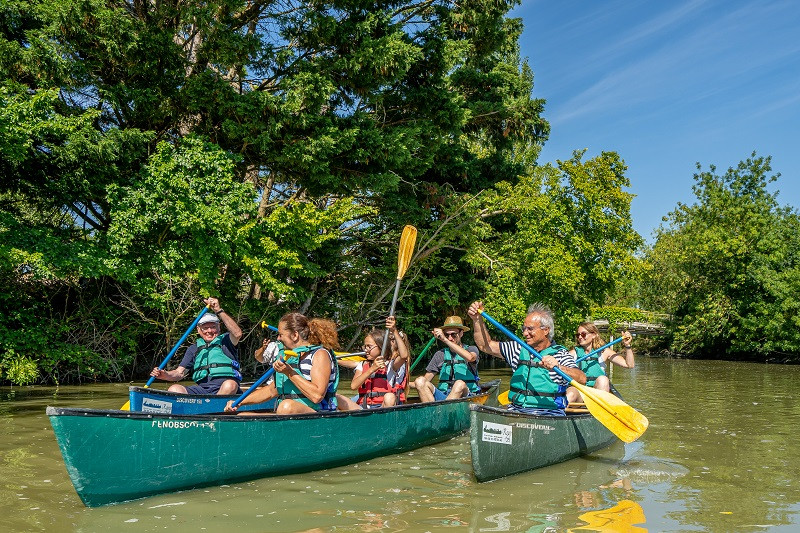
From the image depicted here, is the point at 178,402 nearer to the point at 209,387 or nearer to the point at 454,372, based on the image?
the point at 209,387

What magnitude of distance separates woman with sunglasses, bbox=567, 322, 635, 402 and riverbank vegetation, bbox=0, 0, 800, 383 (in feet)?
23.2

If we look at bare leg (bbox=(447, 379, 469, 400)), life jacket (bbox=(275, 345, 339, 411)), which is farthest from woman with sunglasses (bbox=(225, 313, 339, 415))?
bare leg (bbox=(447, 379, 469, 400))

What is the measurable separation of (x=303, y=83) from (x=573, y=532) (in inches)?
428

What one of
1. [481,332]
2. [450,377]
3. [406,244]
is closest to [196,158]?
[406,244]

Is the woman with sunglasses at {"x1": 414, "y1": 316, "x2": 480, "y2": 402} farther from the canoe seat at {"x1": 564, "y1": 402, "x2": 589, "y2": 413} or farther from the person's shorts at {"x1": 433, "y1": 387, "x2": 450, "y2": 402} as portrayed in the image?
the canoe seat at {"x1": 564, "y1": 402, "x2": 589, "y2": 413}

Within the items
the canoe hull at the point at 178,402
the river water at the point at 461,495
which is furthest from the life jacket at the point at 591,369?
the canoe hull at the point at 178,402

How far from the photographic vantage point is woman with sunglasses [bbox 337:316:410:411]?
311 inches

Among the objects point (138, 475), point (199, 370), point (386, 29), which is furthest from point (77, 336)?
point (138, 475)

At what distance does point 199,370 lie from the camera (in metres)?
8.03

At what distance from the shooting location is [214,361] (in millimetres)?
7965

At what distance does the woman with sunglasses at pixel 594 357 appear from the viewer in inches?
318

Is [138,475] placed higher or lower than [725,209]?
lower

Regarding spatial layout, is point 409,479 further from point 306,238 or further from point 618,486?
point 306,238

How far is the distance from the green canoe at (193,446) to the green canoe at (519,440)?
1.21 meters
